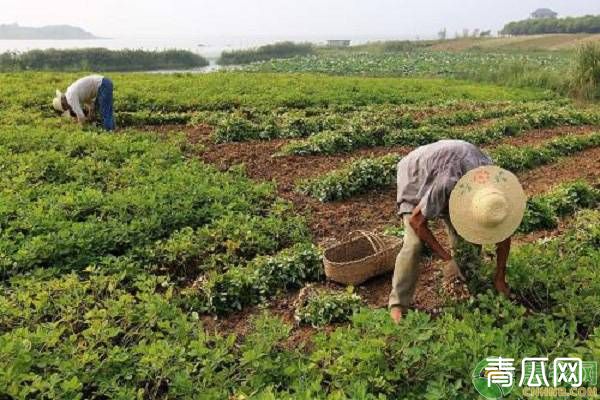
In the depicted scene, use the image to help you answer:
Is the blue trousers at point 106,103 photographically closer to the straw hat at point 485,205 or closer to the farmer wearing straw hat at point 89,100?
the farmer wearing straw hat at point 89,100

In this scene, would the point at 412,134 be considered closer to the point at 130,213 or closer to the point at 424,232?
the point at 130,213

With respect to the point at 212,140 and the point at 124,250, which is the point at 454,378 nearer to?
the point at 124,250

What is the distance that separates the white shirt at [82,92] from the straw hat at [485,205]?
7.99 m

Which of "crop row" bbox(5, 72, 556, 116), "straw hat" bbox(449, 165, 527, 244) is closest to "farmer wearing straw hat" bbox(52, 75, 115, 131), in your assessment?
"crop row" bbox(5, 72, 556, 116)

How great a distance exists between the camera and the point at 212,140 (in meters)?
10.4

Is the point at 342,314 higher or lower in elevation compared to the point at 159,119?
lower

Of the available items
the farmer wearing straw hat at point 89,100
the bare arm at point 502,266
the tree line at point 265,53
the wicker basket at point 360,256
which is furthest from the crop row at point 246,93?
the tree line at point 265,53

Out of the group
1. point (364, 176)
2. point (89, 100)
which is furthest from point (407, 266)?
point (89, 100)

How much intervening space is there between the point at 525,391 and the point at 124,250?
13.5 feet

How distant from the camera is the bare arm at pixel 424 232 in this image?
3.94m

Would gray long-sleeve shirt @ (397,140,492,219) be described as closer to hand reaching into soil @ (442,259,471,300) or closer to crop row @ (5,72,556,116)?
hand reaching into soil @ (442,259,471,300)

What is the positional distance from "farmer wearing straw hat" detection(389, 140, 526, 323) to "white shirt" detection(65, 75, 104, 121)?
7.39m

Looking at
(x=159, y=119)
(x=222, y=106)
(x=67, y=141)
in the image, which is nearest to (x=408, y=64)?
(x=222, y=106)

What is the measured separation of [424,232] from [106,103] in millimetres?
7906
